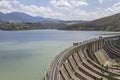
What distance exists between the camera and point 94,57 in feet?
211

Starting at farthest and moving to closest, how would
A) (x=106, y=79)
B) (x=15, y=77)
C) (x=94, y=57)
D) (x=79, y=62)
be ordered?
1. (x=94, y=57)
2. (x=79, y=62)
3. (x=15, y=77)
4. (x=106, y=79)

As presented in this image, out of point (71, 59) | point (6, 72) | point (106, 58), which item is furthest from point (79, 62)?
point (106, 58)

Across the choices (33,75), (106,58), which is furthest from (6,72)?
(106,58)

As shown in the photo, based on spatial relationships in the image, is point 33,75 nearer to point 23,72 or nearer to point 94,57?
point 23,72

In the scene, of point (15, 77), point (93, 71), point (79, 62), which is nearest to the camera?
point (93, 71)

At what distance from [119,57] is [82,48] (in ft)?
55.9

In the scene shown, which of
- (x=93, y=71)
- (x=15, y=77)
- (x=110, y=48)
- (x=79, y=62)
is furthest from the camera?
(x=110, y=48)

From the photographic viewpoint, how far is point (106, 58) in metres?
73.8

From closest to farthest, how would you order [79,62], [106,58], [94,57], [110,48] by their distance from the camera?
[79,62] → [94,57] → [106,58] → [110,48]

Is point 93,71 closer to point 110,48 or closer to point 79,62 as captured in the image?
point 79,62

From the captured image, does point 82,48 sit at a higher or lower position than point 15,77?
higher

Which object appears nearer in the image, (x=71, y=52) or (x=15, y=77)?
(x=15, y=77)

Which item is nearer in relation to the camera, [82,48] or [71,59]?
[71,59]

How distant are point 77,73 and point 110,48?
4401cm
